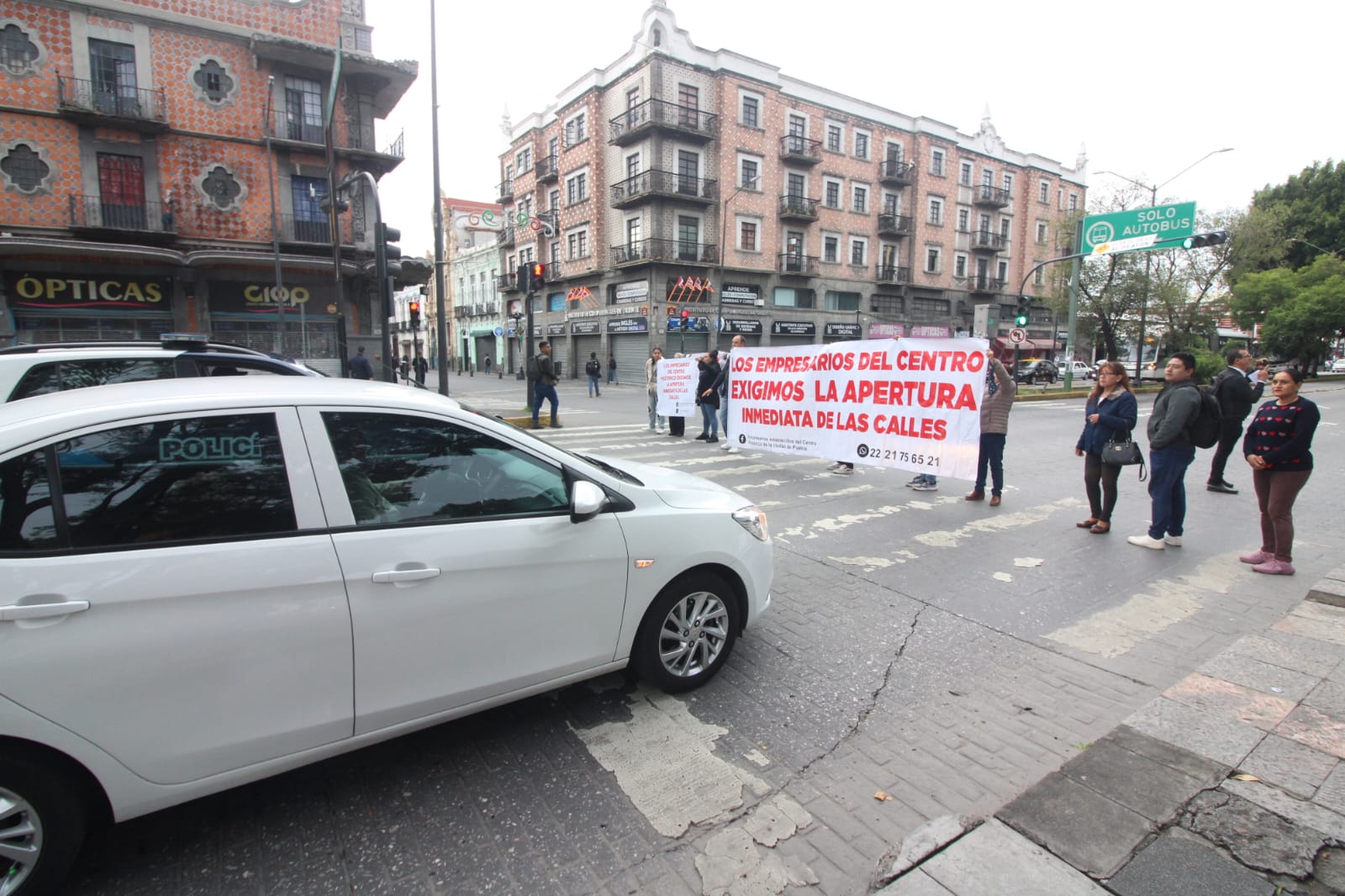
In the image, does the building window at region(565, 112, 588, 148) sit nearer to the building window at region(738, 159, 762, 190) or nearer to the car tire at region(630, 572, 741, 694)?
the building window at region(738, 159, 762, 190)

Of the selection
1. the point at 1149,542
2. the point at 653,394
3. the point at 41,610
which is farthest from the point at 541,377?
the point at 41,610

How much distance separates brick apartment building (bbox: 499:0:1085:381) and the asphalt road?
28409 millimetres

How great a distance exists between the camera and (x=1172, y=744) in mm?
2891

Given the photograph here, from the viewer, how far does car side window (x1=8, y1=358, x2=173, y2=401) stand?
5539mm

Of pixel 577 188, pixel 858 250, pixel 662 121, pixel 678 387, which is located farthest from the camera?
pixel 858 250

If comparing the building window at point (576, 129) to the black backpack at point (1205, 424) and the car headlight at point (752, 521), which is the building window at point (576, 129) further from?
the car headlight at point (752, 521)

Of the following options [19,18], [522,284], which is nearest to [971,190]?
[522,284]

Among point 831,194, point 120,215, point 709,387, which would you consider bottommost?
point 709,387

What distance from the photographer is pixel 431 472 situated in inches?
106

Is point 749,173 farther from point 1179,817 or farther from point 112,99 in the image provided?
point 1179,817

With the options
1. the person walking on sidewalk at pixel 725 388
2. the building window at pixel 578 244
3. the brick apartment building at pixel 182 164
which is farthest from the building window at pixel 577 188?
the person walking on sidewalk at pixel 725 388

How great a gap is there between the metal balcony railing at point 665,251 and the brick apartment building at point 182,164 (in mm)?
13501

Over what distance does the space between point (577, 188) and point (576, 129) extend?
3416 mm

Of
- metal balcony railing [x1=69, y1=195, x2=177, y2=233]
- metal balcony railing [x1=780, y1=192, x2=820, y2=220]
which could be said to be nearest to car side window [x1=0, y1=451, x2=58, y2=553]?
metal balcony railing [x1=69, y1=195, x2=177, y2=233]
